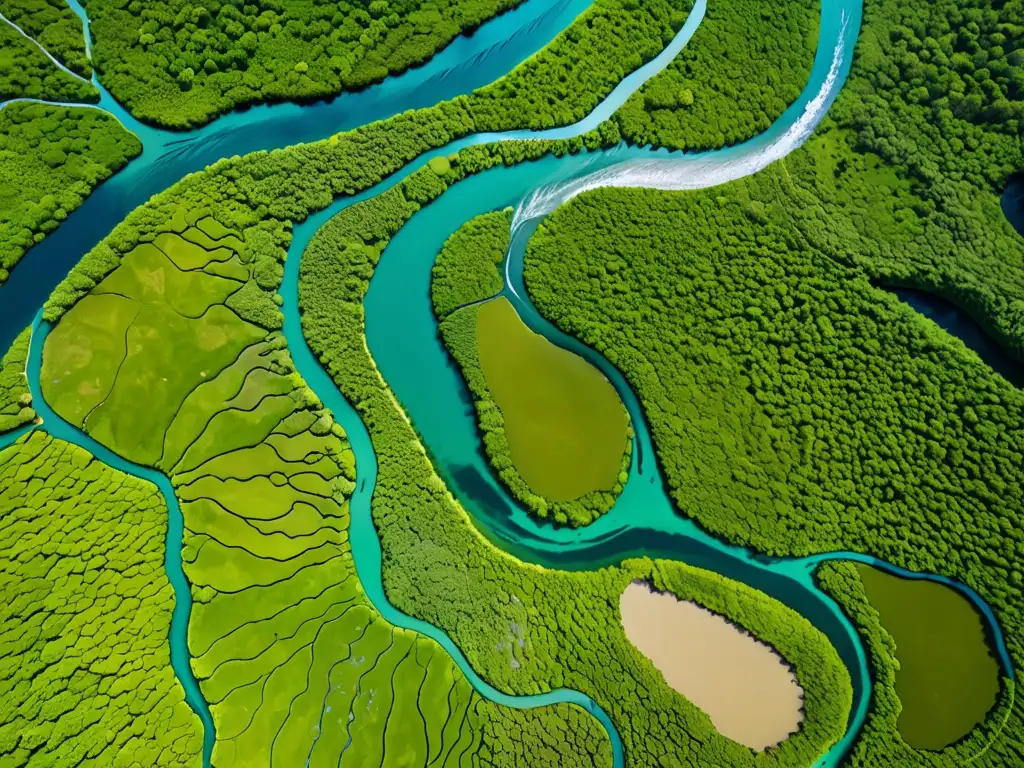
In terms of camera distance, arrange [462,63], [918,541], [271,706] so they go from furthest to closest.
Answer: [462,63] → [918,541] → [271,706]

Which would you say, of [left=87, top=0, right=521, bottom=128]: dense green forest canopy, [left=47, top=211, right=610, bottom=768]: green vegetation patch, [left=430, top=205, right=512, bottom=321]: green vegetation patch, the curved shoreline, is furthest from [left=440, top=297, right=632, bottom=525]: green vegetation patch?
[left=87, top=0, right=521, bottom=128]: dense green forest canopy

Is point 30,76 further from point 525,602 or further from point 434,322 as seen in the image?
point 525,602

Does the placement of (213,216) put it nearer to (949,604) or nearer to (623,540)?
(623,540)

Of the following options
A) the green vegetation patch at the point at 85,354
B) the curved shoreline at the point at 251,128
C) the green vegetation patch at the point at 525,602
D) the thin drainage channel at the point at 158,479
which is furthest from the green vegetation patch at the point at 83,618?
the green vegetation patch at the point at 525,602

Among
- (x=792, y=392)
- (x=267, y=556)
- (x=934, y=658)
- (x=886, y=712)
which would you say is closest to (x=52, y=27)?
(x=267, y=556)

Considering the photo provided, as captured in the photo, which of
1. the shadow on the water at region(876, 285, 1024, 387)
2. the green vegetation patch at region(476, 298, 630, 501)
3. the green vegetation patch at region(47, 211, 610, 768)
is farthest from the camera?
the shadow on the water at region(876, 285, 1024, 387)

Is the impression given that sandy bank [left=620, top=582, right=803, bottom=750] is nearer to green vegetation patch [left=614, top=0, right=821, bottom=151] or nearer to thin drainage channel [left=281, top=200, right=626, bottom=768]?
thin drainage channel [left=281, top=200, right=626, bottom=768]

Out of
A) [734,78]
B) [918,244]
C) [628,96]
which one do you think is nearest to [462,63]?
[628,96]
